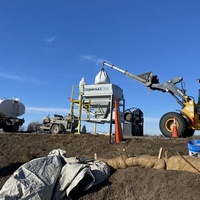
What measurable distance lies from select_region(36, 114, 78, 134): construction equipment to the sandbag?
2618 millimetres

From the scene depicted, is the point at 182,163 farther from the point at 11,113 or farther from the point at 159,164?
the point at 11,113

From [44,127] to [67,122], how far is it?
2272mm

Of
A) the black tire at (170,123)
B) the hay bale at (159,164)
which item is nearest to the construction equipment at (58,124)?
the black tire at (170,123)

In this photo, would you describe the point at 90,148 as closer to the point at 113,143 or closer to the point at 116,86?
the point at 113,143

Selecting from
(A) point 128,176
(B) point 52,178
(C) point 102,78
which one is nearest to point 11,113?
(C) point 102,78

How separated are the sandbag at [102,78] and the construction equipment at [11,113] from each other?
1006 cm

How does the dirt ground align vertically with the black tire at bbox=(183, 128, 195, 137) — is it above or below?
below

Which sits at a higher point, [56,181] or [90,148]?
[90,148]

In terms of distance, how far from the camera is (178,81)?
15.0m

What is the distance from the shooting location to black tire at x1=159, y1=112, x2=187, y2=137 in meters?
13.1

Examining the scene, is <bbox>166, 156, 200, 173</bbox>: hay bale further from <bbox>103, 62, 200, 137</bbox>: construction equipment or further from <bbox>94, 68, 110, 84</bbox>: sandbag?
<bbox>94, 68, 110, 84</bbox>: sandbag

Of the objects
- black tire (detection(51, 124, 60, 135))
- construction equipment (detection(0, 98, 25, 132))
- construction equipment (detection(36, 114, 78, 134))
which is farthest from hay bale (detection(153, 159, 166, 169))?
construction equipment (detection(0, 98, 25, 132))

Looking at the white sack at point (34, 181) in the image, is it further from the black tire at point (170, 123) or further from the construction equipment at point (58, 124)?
the construction equipment at point (58, 124)

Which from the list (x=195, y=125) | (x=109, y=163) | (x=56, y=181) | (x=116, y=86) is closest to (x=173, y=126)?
(x=195, y=125)
